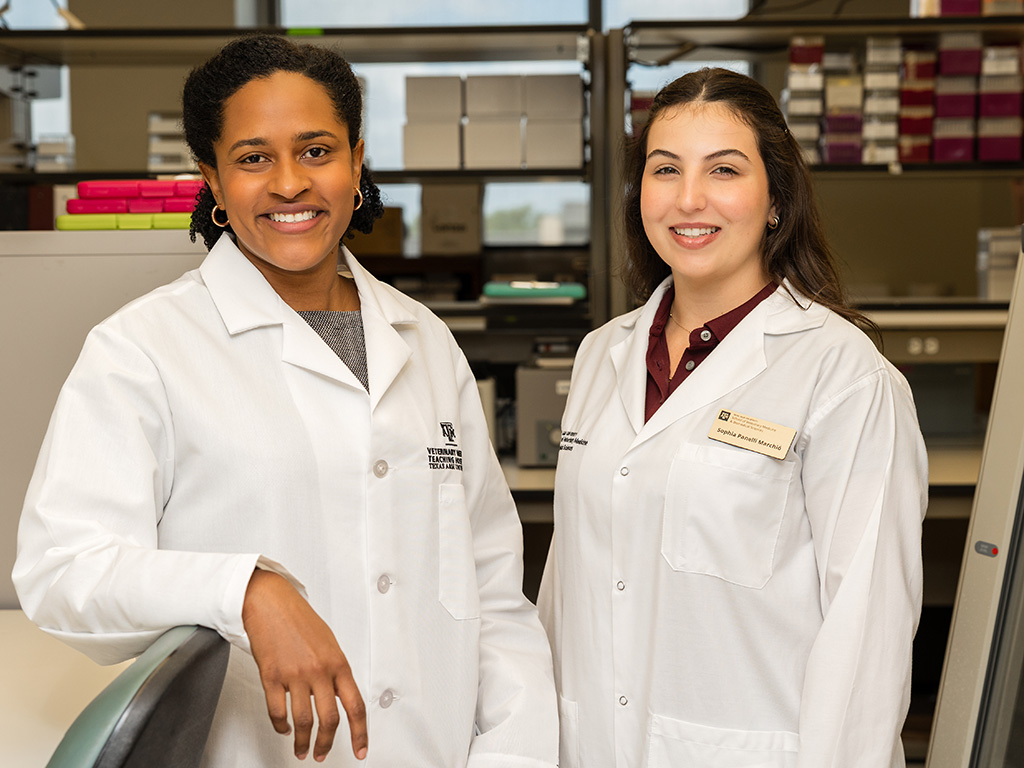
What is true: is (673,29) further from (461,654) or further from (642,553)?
(461,654)

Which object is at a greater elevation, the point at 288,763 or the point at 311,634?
the point at 311,634

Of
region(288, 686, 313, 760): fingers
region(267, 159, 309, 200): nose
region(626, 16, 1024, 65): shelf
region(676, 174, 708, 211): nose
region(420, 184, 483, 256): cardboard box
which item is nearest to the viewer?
region(288, 686, 313, 760): fingers

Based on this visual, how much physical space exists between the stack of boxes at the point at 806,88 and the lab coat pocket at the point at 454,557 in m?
2.29

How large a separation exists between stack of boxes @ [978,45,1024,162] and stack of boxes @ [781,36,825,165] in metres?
0.54

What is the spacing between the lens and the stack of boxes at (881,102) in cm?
305

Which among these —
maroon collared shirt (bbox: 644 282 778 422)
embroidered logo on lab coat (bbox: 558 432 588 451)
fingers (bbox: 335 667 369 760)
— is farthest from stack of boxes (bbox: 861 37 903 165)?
fingers (bbox: 335 667 369 760)

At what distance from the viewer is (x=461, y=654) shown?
4.03 ft

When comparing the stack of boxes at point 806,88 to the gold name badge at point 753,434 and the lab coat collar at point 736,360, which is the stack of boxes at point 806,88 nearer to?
the lab coat collar at point 736,360

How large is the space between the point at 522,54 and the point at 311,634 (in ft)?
9.07

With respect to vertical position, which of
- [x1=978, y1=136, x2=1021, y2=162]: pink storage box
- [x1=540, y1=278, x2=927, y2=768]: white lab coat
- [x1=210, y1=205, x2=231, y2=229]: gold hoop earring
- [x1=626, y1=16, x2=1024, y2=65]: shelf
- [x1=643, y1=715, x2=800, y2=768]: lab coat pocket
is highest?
[x1=626, y1=16, x2=1024, y2=65]: shelf

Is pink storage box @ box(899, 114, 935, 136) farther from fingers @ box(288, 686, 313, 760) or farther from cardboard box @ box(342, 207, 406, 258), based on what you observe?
fingers @ box(288, 686, 313, 760)

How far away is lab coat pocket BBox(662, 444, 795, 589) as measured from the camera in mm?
1297

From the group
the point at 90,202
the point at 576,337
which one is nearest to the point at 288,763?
the point at 90,202

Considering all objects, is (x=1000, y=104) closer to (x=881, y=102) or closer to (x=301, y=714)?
(x=881, y=102)
